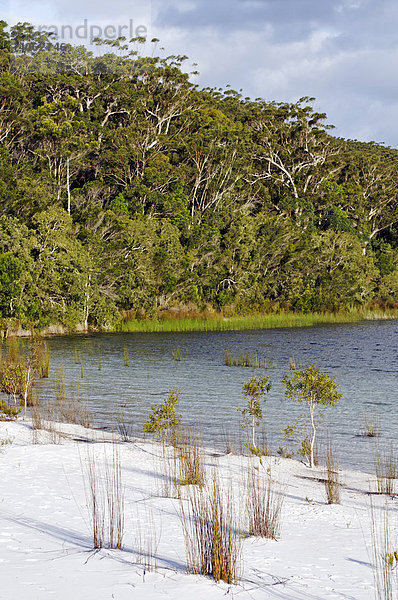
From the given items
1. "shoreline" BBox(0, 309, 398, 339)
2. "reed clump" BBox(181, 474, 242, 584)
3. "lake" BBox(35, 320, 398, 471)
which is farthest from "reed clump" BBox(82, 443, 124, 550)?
"shoreline" BBox(0, 309, 398, 339)

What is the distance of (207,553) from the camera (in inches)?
167

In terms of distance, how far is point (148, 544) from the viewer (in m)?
4.79

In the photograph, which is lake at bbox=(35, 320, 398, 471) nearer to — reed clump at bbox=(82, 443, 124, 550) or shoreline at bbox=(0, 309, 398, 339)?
shoreline at bbox=(0, 309, 398, 339)

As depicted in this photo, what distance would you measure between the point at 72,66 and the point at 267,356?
43946mm

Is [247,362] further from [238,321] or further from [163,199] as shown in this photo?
[163,199]

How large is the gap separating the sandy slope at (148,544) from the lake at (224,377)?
3238 mm

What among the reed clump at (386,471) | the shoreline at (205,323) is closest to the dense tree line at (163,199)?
the shoreline at (205,323)

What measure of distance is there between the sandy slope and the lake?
127 inches

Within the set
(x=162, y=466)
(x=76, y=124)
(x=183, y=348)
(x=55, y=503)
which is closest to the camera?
(x=55, y=503)

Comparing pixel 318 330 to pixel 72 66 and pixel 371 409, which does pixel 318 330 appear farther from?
pixel 72 66

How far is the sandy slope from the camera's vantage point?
3.97 metres

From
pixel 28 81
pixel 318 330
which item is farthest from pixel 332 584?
pixel 28 81

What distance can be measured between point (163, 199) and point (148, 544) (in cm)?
4388

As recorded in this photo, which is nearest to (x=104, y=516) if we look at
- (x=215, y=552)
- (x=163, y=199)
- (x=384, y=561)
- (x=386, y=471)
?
(x=215, y=552)
